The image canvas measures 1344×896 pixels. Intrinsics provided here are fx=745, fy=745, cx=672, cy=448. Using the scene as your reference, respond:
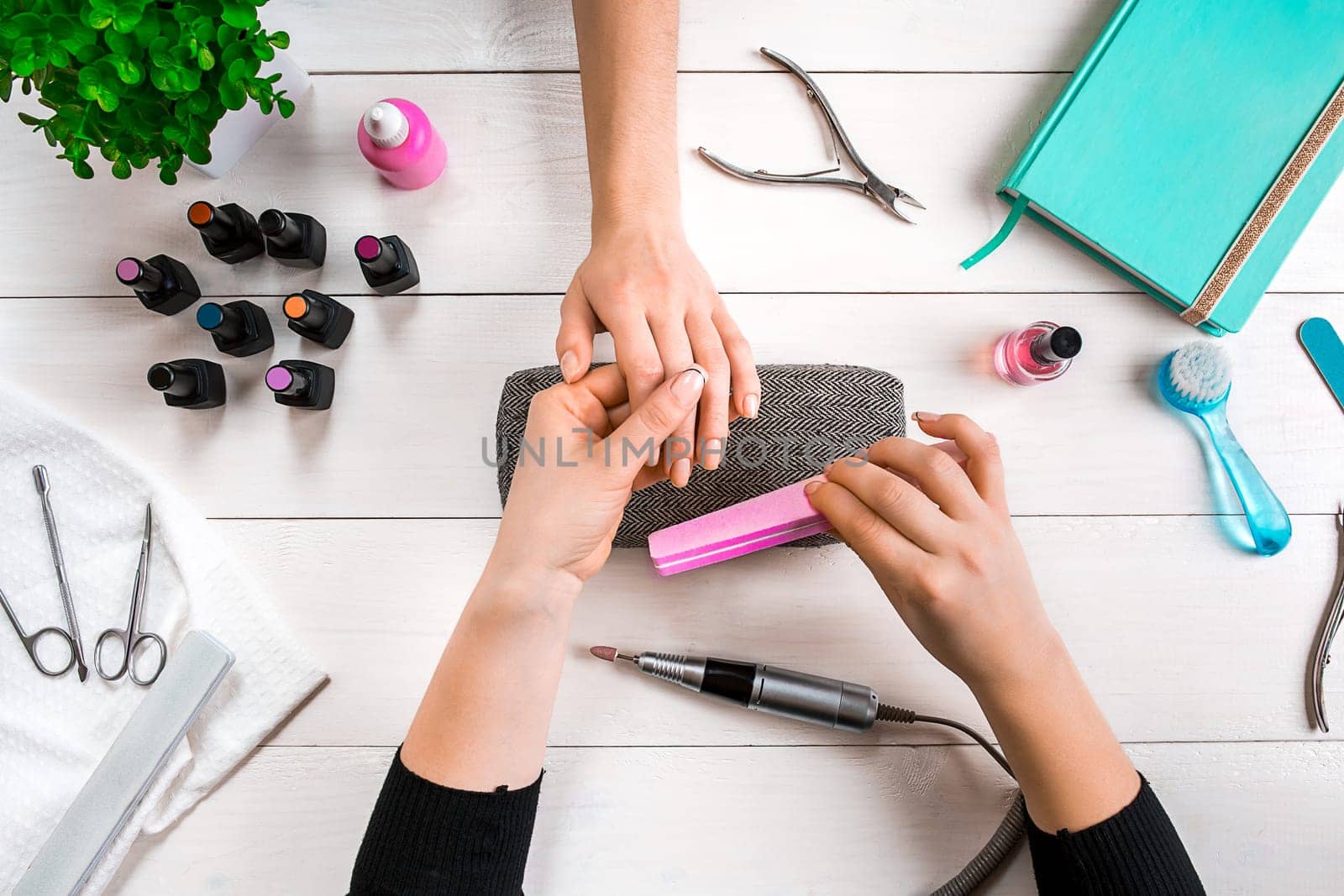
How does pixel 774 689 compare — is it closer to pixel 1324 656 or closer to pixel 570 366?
pixel 570 366

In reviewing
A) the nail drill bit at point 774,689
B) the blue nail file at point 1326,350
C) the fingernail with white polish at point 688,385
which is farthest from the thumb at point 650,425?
Answer: the blue nail file at point 1326,350

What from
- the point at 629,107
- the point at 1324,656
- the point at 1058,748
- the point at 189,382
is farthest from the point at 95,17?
the point at 1324,656

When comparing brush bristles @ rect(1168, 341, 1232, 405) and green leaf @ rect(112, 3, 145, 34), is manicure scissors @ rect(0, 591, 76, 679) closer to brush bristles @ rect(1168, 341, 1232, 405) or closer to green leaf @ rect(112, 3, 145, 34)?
green leaf @ rect(112, 3, 145, 34)

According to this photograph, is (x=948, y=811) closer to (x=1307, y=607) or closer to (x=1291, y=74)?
(x=1307, y=607)

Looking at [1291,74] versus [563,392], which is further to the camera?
[1291,74]

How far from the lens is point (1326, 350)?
749mm

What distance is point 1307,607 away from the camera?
0.73 meters

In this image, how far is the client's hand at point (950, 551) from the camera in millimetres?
576

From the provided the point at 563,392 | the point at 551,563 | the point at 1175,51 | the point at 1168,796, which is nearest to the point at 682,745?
the point at 551,563

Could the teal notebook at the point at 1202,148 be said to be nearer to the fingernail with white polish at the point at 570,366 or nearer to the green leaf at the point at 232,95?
the fingernail with white polish at the point at 570,366

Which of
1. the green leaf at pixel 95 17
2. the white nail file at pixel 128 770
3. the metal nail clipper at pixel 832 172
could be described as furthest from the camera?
the metal nail clipper at pixel 832 172

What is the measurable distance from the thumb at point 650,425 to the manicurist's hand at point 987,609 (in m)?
0.14

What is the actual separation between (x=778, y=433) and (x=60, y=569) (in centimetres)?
68

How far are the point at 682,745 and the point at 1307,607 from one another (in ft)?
2.04
